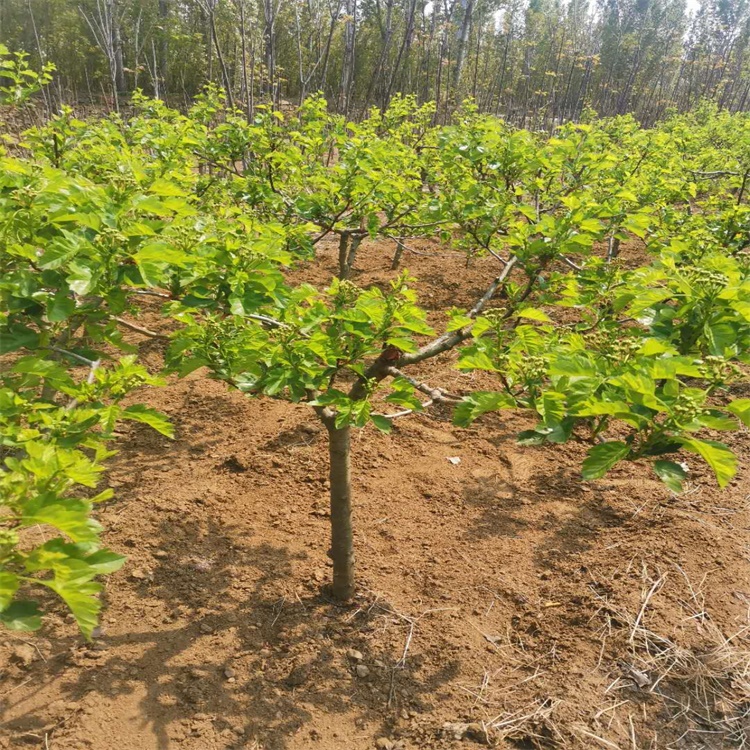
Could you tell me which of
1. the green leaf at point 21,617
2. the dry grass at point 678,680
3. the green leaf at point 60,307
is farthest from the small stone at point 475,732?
the green leaf at point 60,307

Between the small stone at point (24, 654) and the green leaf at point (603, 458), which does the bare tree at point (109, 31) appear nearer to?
the small stone at point (24, 654)

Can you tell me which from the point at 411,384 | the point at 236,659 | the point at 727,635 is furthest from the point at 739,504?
the point at 236,659

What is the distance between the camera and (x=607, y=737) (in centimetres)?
208

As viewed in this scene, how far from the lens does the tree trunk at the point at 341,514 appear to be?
2.33m

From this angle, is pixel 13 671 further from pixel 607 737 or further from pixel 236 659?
pixel 607 737

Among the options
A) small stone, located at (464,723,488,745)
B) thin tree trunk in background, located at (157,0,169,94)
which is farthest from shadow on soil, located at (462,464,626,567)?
thin tree trunk in background, located at (157,0,169,94)

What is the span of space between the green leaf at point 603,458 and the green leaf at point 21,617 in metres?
1.21

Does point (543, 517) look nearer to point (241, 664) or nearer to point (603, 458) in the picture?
point (241, 664)

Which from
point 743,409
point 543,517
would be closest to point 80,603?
point 743,409

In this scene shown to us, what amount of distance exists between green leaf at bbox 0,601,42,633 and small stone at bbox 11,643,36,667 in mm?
1540

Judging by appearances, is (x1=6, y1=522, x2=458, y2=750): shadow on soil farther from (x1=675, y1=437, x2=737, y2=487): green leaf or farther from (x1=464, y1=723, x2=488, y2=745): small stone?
(x1=675, y1=437, x2=737, y2=487): green leaf

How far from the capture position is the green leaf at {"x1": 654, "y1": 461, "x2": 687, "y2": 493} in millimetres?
1293

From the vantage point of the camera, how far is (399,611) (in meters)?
2.61

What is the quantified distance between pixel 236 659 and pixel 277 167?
334 centimetres
